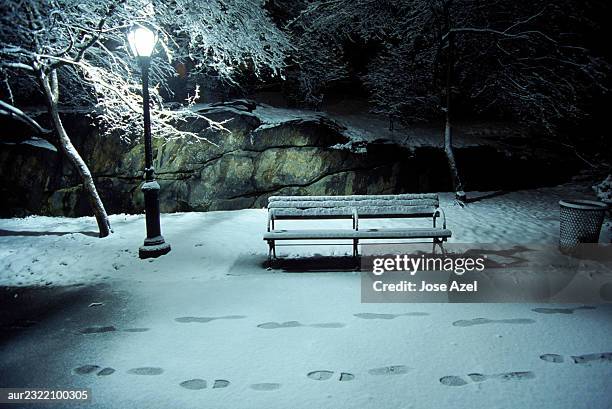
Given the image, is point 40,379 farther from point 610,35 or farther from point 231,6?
point 610,35

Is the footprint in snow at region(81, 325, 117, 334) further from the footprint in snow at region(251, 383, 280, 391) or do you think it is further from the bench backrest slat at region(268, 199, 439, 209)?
the bench backrest slat at region(268, 199, 439, 209)

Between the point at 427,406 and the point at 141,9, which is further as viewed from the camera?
the point at 141,9

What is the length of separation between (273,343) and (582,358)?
8.90ft

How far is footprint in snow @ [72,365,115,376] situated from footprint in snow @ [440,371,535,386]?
8.98 feet

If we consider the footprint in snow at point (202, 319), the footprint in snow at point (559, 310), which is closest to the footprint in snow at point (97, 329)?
the footprint in snow at point (202, 319)

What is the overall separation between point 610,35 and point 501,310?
1232cm

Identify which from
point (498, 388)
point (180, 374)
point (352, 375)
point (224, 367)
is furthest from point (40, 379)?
point (498, 388)

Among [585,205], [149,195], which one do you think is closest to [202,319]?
[149,195]

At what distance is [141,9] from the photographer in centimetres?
685

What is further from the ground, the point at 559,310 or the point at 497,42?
the point at 497,42

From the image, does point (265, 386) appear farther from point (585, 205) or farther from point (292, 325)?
point (585, 205)

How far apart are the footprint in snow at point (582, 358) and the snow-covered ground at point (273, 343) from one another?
2 centimetres

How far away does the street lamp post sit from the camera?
5914mm

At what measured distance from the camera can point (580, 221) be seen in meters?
6.00
